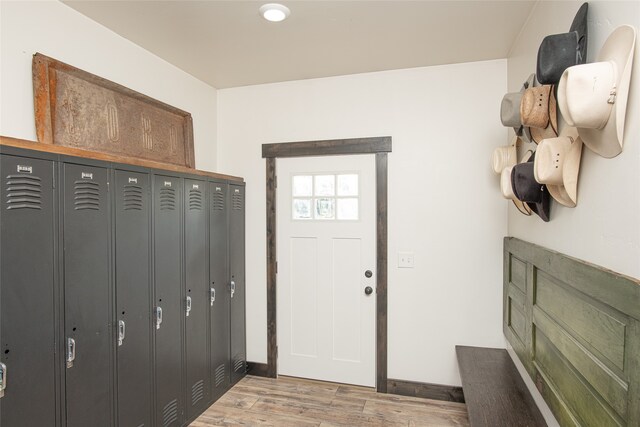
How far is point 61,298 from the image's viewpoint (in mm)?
1679

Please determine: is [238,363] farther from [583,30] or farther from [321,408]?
[583,30]

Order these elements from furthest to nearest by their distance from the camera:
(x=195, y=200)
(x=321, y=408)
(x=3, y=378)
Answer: (x=321, y=408) → (x=195, y=200) → (x=3, y=378)

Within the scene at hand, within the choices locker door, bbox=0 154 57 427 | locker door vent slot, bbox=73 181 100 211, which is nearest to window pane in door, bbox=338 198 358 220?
locker door vent slot, bbox=73 181 100 211

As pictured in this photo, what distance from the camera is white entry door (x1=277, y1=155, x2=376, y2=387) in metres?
3.06

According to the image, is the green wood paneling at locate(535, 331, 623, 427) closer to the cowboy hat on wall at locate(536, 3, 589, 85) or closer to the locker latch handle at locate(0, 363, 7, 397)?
the cowboy hat on wall at locate(536, 3, 589, 85)

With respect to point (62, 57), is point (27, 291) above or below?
below

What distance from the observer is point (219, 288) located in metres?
2.96

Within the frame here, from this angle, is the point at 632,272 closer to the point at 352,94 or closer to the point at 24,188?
the point at 24,188

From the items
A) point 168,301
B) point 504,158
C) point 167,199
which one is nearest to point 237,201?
point 167,199

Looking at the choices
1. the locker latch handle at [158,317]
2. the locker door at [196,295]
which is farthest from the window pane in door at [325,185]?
the locker latch handle at [158,317]

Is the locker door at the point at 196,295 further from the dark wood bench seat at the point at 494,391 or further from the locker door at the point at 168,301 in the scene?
the dark wood bench seat at the point at 494,391

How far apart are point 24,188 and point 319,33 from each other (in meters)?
1.84

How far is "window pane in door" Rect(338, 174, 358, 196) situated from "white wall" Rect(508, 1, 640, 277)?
1.53m

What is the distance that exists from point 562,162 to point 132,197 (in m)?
2.13
